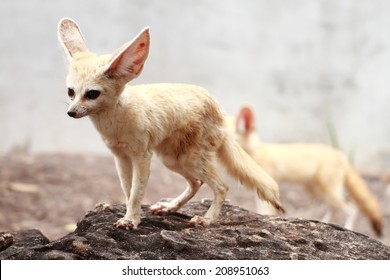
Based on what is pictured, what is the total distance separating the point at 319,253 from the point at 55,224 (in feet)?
6.23

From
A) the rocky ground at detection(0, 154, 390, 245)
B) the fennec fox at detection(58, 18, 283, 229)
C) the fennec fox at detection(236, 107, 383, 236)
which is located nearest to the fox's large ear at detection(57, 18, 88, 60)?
the fennec fox at detection(58, 18, 283, 229)

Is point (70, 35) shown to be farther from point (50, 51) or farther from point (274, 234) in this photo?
point (50, 51)

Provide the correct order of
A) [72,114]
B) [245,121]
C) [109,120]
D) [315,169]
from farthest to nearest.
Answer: [315,169] → [245,121] → [109,120] → [72,114]

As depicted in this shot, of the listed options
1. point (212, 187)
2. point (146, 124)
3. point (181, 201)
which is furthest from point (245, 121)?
point (146, 124)

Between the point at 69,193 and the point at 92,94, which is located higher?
the point at 69,193

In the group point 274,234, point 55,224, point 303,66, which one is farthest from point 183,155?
point 303,66

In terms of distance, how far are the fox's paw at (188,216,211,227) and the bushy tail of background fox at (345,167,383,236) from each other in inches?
78.5

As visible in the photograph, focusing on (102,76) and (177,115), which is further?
(177,115)

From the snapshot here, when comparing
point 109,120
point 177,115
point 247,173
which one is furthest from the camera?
point 247,173

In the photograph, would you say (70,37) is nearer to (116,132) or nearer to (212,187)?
(116,132)

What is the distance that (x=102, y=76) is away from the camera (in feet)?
Answer: 6.86

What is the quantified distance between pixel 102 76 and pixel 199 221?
582mm

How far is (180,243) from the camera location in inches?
86.8
